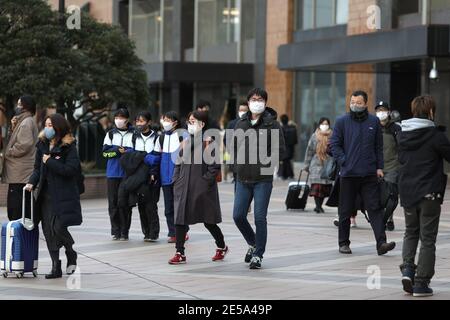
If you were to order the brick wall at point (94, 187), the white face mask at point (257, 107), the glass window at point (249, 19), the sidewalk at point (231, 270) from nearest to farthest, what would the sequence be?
the sidewalk at point (231, 270) < the white face mask at point (257, 107) < the brick wall at point (94, 187) < the glass window at point (249, 19)

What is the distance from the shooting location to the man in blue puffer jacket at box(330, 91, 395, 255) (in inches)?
435

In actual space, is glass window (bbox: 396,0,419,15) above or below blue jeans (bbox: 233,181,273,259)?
above

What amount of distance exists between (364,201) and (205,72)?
22.6 m

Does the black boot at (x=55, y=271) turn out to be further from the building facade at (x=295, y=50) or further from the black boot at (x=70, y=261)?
the building facade at (x=295, y=50)

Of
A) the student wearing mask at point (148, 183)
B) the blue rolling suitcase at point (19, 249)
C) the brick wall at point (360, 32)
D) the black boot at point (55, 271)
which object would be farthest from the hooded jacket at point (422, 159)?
the brick wall at point (360, 32)

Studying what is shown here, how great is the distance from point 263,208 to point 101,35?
13.8 m

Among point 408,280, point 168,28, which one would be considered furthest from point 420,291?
point 168,28

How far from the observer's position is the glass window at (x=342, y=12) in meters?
28.4

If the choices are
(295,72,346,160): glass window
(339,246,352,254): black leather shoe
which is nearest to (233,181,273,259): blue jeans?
(339,246,352,254): black leather shoe

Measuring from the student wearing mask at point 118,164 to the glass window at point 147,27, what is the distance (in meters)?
27.5

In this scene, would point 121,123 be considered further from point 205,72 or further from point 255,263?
point 205,72

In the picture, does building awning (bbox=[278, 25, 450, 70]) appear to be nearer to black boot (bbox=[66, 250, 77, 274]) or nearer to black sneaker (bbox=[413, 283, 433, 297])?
black boot (bbox=[66, 250, 77, 274])
